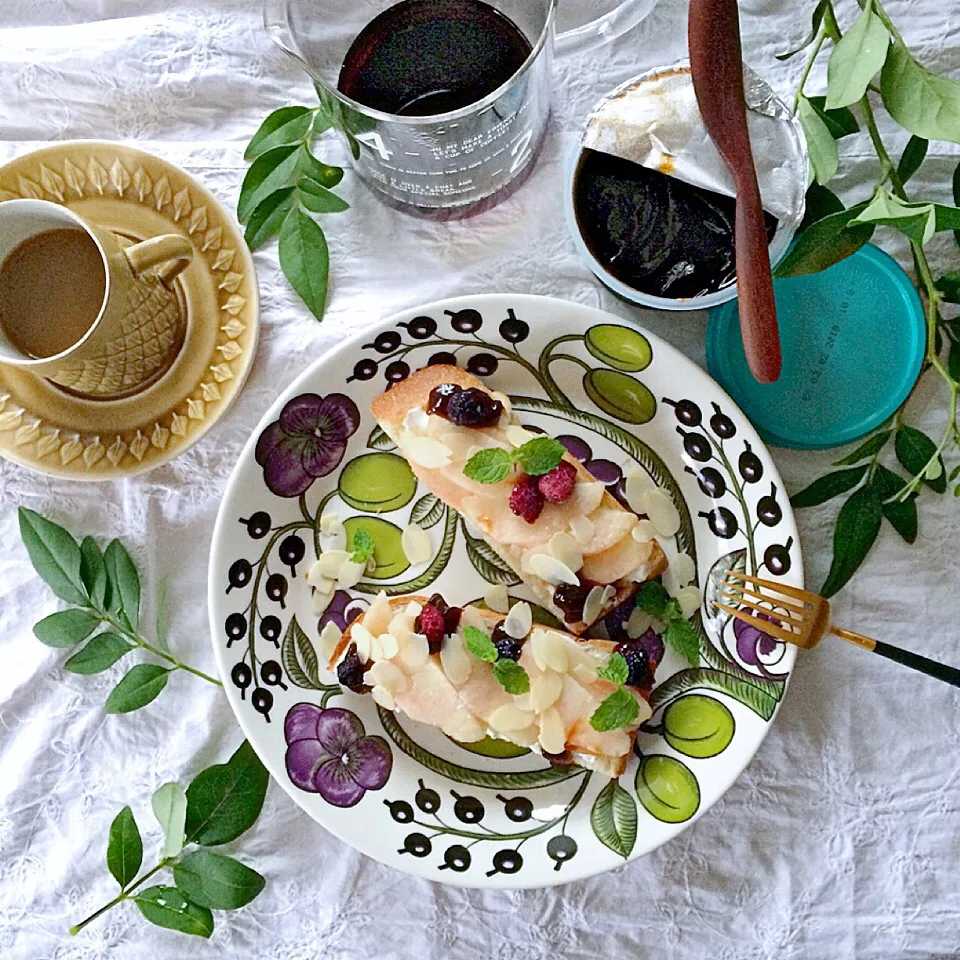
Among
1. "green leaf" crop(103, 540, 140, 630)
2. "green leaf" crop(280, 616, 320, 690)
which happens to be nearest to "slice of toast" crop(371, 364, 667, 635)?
"green leaf" crop(280, 616, 320, 690)

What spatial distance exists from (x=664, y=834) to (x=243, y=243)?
0.73 metres

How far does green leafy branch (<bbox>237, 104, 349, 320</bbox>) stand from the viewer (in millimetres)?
1100

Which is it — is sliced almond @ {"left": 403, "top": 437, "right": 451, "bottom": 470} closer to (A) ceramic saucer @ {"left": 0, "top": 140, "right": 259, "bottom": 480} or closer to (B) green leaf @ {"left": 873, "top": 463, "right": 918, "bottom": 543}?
(A) ceramic saucer @ {"left": 0, "top": 140, "right": 259, "bottom": 480}

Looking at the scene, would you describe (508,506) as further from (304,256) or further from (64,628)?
(64,628)

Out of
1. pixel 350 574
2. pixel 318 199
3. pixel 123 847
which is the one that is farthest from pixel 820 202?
pixel 123 847

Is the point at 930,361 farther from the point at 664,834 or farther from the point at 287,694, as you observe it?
the point at 287,694

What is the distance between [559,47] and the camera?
3.47ft

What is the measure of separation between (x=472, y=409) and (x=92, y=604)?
461 mm

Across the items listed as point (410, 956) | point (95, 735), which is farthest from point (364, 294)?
point (410, 956)

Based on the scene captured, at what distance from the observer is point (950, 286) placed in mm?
1073

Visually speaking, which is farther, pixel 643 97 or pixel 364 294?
pixel 364 294

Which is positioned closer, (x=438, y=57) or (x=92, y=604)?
(x=438, y=57)

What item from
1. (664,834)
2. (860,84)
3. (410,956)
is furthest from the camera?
(410,956)

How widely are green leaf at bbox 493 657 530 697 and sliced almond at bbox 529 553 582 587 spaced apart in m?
0.09
